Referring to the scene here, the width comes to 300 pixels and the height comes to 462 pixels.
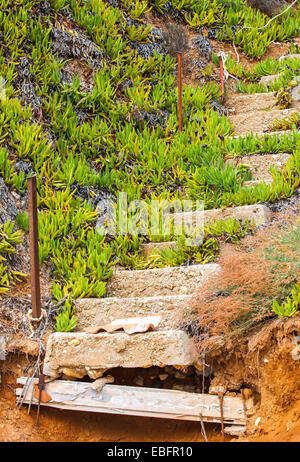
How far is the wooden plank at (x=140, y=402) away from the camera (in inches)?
117

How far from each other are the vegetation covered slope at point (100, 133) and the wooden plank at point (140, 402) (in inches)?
31.3

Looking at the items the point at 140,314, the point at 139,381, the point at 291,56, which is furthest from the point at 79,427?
the point at 291,56

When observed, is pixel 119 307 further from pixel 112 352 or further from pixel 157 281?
pixel 112 352

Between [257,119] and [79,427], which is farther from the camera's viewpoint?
[257,119]

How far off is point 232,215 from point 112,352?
6.32 feet

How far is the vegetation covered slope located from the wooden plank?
0.80 metres

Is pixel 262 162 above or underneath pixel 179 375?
above

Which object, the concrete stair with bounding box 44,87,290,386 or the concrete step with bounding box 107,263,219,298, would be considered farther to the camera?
the concrete step with bounding box 107,263,219,298

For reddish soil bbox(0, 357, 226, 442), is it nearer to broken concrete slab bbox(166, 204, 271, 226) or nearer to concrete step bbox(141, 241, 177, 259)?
concrete step bbox(141, 241, 177, 259)

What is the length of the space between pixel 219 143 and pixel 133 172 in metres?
1.05

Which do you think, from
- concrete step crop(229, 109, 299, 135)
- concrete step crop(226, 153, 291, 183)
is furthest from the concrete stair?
concrete step crop(229, 109, 299, 135)

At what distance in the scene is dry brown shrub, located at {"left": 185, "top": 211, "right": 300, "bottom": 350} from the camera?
289cm

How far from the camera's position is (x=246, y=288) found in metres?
2.98

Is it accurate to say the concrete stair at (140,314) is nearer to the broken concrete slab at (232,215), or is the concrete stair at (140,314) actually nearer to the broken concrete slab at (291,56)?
the broken concrete slab at (232,215)
